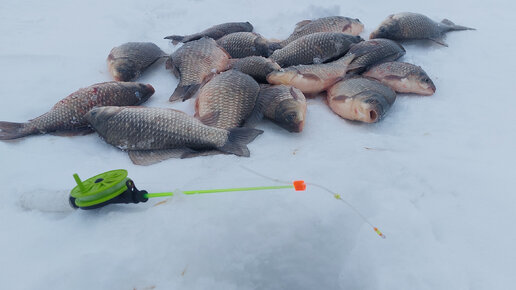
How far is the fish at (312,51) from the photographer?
136 inches

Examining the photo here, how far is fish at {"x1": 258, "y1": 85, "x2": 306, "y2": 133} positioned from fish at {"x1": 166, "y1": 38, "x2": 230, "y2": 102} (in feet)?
2.24

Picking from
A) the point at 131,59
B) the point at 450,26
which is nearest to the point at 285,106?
the point at 131,59

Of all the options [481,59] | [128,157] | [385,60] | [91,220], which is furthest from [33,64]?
[481,59]

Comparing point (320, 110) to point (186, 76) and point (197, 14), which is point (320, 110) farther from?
point (197, 14)

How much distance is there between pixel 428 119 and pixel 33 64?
389 centimetres

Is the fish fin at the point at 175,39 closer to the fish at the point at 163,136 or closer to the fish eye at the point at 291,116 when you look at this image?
the fish at the point at 163,136

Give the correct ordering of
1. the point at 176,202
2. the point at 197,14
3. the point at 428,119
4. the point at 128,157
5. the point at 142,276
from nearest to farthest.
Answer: the point at 142,276, the point at 176,202, the point at 128,157, the point at 428,119, the point at 197,14

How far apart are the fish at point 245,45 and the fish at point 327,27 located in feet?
1.12

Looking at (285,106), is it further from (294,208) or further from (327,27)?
A: (327,27)

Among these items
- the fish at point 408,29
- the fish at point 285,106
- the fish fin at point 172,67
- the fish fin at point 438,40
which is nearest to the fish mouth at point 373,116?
the fish at point 285,106

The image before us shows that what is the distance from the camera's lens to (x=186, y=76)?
10.7 feet

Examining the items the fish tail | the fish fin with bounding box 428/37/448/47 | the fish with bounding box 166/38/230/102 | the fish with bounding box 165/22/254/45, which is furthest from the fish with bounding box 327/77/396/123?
the fish tail

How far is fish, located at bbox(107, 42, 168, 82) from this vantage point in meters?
3.41

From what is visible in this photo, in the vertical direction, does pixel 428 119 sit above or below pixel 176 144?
below
